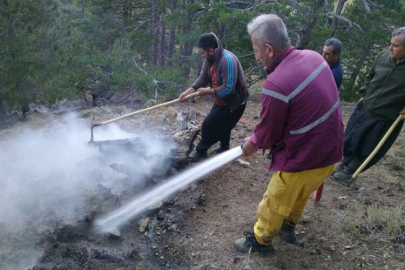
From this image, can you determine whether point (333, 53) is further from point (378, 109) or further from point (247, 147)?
point (247, 147)

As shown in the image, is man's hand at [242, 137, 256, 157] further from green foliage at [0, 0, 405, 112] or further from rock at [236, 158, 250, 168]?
green foliage at [0, 0, 405, 112]

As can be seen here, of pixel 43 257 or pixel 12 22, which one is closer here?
pixel 43 257

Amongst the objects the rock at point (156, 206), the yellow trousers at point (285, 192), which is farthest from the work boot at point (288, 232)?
the rock at point (156, 206)

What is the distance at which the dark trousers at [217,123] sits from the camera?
189 inches

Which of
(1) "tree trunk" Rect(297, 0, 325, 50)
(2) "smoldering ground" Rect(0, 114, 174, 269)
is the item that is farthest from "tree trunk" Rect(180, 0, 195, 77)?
(2) "smoldering ground" Rect(0, 114, 174, 269)

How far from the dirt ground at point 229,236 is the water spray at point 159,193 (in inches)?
3.9

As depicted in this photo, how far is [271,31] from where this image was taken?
2535 millimetres

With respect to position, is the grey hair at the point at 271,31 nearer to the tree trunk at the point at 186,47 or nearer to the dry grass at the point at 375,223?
the dry grass at the point at 375,223

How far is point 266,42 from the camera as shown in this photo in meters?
2.58

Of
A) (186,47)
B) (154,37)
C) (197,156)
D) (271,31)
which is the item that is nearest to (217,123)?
(197,156)

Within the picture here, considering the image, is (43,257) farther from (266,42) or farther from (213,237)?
(266,42)

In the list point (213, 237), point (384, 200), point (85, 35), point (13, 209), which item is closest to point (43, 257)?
point (13, 209)

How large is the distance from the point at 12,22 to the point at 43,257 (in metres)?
8.73

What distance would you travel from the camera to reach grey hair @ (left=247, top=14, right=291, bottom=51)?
8.28 ft
